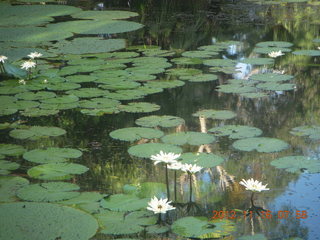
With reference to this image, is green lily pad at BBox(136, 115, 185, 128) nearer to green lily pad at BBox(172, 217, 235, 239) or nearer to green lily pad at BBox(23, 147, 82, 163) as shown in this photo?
green lily pad at BBox(23, 147, 82, 163)

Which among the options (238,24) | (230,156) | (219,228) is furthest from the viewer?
(238,24)

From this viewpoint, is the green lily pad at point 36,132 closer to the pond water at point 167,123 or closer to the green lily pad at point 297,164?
the pond water at point 167,123

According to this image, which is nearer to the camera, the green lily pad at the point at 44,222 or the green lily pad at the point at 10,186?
the green lily pad at the point at 44,222

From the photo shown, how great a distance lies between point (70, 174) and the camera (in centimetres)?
334

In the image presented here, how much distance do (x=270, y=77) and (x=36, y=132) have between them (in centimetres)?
235

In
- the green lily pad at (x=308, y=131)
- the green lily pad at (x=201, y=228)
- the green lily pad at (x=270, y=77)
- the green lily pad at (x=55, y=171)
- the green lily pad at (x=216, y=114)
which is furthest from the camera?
the green lily pad at (x=270, y=77)

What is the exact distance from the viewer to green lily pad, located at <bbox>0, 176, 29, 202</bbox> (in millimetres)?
3031

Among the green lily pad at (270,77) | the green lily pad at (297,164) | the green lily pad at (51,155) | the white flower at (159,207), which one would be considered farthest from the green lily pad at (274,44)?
the white flower at (159,207)

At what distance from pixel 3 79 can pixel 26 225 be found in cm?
303

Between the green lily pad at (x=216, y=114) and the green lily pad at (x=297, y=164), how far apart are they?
89 cm

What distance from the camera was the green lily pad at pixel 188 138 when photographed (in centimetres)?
380

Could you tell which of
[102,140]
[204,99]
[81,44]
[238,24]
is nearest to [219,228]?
[102,140]

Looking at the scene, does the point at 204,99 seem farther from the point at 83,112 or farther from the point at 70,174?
the point at 70,174
